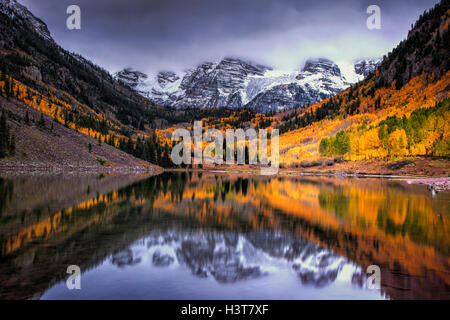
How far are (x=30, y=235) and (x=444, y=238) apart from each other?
61.7ft

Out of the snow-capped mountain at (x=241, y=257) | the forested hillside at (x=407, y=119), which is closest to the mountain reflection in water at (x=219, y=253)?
the snow-capped mountain at (x=241, y=257)

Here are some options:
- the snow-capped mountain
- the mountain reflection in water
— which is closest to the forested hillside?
the mountain reflection in water

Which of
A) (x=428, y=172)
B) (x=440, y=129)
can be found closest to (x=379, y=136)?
(x=440, y=129)

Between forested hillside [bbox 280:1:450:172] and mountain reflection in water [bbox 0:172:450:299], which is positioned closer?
mountain reflection in water [bbox 0:172:450:299]

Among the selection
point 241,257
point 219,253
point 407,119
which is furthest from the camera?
point 407,119

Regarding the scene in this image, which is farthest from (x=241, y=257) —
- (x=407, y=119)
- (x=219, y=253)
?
(x=407, y=119)

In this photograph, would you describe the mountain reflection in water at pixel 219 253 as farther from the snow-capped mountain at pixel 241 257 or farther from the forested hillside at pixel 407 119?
the forested hillside at pixel 407 119

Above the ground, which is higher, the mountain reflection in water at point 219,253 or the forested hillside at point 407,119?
the forested hillside at point 407,119

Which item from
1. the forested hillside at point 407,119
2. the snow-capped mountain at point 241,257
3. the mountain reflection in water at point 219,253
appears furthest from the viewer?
the forested hillside at point 407,119

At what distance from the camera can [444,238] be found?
15.6m

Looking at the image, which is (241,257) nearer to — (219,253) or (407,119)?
(219,253)

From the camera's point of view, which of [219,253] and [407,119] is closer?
[219,253]

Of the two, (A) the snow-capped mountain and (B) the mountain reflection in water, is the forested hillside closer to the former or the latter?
(B) the mountain reflection in water

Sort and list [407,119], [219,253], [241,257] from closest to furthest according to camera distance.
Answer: [241,257]
[219,253]
[407,119]
